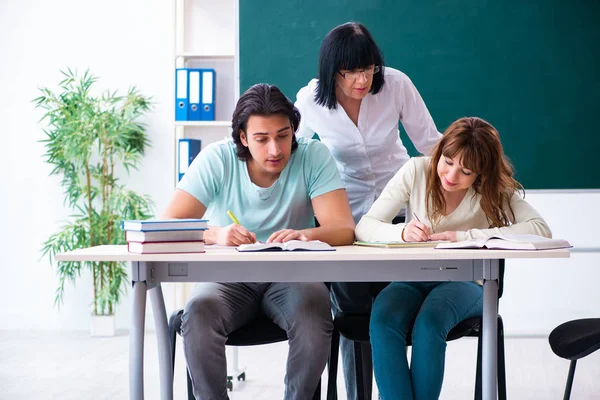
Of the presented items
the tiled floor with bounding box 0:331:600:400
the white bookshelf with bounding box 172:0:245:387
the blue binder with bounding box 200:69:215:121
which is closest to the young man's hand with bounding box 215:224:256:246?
the tiled floor with bounding box 0:331:600:400

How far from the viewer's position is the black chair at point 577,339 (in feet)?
7.31

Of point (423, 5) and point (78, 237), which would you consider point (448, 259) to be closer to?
point (423, 5)

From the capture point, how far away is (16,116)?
202 inches

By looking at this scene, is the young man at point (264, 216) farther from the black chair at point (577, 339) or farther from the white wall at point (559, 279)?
the white wall at point (559, 279)

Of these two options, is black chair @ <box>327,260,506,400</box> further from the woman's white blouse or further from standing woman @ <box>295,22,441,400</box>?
the woman's white blouse

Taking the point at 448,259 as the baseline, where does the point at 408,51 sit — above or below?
above

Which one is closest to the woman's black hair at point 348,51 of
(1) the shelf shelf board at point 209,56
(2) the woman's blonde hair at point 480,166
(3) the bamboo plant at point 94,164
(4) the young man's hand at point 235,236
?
(2) the woman's blonde hair at point 480,166

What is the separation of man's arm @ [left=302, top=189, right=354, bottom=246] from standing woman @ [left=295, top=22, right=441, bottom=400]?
324 mm

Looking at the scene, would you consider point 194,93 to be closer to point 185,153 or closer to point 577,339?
point 185,153

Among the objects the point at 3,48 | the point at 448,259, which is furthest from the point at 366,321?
the point at 3,48

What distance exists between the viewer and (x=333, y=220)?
2342mm

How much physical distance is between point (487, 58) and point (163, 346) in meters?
2.48

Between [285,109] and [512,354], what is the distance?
8.24 ft

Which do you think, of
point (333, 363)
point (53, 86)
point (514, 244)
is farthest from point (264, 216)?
point (53, 86)
